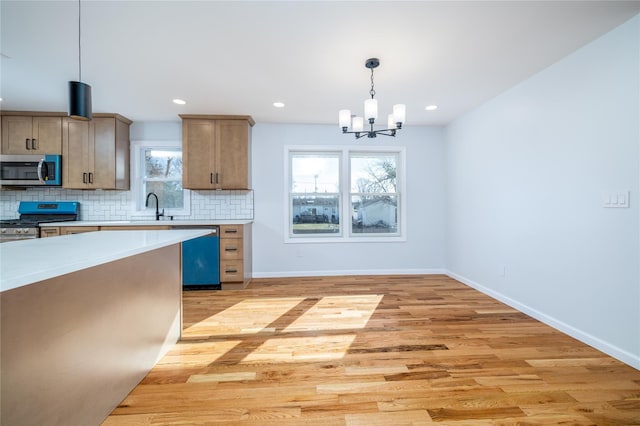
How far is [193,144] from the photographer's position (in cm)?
379

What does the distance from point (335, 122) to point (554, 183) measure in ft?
9.27

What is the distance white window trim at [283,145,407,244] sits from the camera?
4215 millimetres

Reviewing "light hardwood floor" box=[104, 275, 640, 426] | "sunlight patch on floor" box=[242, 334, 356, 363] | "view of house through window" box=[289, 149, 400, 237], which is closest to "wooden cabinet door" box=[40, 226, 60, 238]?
"light hardwood floor" box=[104, 275, 640, 426]

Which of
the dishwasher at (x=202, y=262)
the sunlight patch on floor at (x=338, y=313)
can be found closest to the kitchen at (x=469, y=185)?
the dishwasher at (x=202, y=262)

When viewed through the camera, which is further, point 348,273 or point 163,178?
point 348,273

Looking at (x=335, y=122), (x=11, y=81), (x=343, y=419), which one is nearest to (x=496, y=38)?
(x=335, y=122)

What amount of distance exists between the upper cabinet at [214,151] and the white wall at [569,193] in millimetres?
3289

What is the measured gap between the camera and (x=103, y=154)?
3.75m

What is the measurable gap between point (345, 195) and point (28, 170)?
4.45 m

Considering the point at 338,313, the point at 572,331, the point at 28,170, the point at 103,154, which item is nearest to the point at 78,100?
the point at 338,313

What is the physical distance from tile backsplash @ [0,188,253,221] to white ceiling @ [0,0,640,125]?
1.30m

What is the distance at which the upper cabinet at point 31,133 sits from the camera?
3545mm

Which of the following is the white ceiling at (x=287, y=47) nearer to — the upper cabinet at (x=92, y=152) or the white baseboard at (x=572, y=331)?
the upper cabinet at (x=92, y=152)

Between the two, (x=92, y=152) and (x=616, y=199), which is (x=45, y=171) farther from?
(x=616, y=199)
